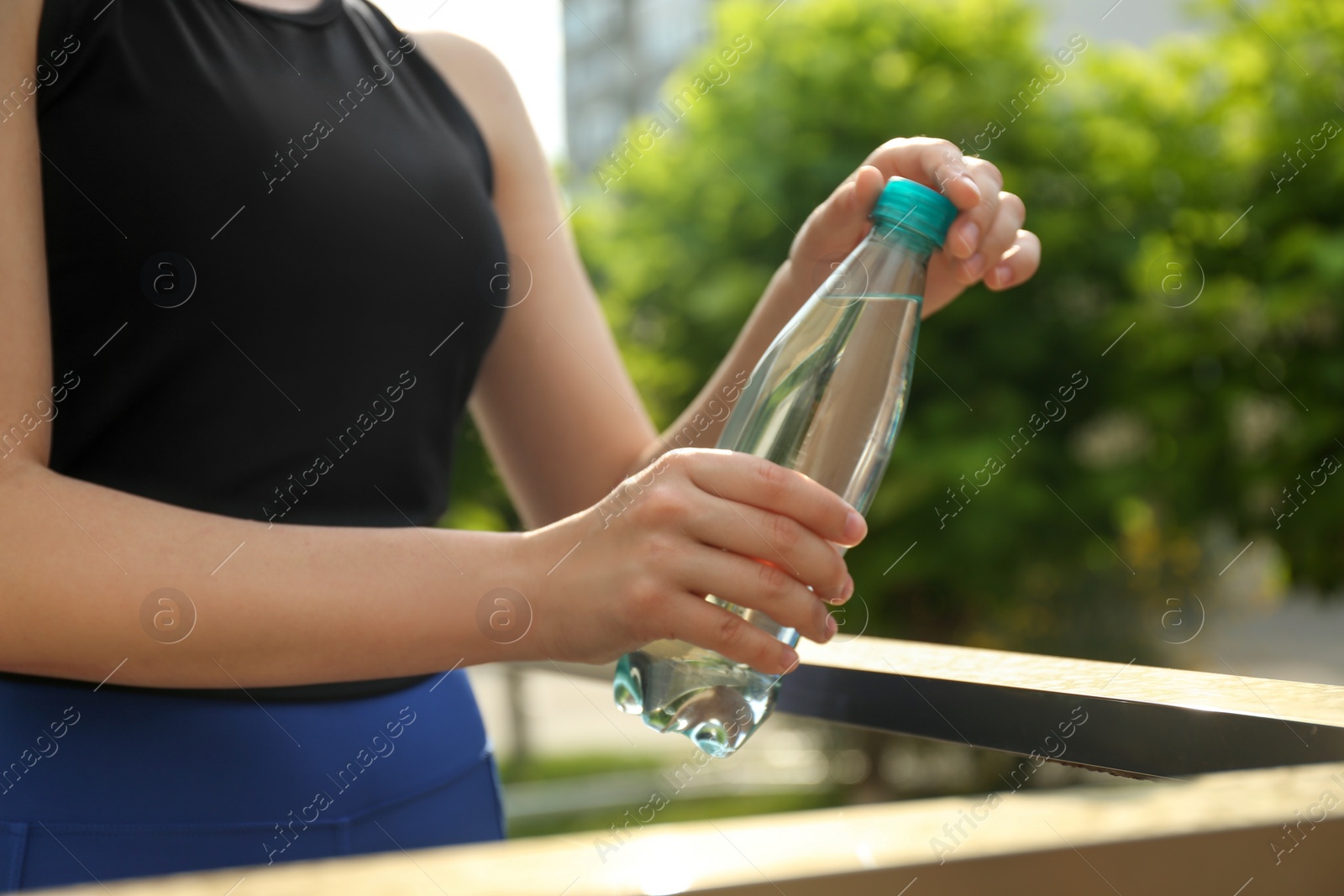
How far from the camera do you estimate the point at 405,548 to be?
0.66m

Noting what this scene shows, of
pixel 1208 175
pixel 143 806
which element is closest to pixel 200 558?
pixel 143 806

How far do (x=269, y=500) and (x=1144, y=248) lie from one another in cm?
488

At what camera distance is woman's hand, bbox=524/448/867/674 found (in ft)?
1.90

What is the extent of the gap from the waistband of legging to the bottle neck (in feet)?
1.48

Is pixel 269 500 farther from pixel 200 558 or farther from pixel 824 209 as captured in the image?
pixel 824 209

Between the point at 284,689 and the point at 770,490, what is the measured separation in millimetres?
432

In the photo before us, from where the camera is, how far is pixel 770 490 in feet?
1.90

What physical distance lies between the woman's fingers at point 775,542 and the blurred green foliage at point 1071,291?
14.0ft

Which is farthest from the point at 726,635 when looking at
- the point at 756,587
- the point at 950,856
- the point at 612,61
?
the point at 612,61

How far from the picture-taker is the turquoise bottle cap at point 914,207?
31.9 inches

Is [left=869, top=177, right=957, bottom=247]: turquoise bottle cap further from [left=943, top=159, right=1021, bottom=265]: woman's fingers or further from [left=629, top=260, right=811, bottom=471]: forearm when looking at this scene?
[left=629, top=260, right=811, bottom=471]: forearm

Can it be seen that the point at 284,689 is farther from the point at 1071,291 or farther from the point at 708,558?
the point at 1071,291

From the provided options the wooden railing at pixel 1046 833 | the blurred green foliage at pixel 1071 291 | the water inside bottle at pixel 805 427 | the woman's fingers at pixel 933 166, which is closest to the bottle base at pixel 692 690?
the water inside bottle at pixel 805 427

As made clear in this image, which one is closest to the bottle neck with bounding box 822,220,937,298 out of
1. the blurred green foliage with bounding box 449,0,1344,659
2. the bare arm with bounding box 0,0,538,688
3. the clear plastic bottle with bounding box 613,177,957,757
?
A: the clear plastic bottle with bounding box 613,177,957,757
